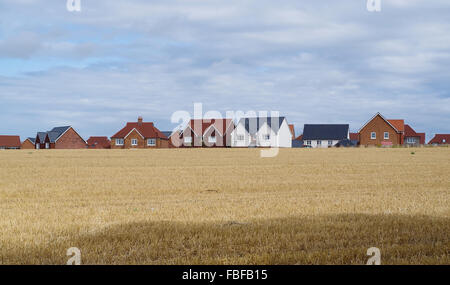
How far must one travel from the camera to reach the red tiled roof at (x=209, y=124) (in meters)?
101

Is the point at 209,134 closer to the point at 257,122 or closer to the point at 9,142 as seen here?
the point at 257,122

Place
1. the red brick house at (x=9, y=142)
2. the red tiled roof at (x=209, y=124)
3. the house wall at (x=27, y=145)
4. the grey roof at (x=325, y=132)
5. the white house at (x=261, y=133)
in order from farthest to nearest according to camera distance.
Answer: the red brick house at (x=9, y=142), the house wall at (x=27, y=145), the grey roof at (x=325, y=132), the red tiled roof at (x=209, y=124), the white house at (x=261, y=133)

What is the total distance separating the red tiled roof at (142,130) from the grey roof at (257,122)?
761 inches

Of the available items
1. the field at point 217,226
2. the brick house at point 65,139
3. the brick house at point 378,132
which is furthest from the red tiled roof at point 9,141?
the field at point 217,226

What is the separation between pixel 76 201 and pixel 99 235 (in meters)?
7.75

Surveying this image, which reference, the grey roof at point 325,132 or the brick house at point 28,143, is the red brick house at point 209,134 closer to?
the grey roof at point 325,132

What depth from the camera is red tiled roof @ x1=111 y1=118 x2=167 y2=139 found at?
100344mm

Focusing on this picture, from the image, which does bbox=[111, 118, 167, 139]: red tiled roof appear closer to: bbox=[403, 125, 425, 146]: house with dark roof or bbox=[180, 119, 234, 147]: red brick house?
bbox=[180, 119, 234, 147]: red brick house

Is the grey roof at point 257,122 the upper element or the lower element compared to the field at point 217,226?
upper

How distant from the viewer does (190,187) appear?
864 inches

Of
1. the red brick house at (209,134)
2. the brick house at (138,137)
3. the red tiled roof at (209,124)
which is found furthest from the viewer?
the red tiled roof at (209,124)

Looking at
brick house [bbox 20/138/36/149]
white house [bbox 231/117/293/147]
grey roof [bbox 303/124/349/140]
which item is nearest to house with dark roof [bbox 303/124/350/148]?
grey roof [bbox 303/124/349/140]
